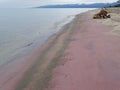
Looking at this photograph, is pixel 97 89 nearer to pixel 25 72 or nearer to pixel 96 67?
pixel 96 67

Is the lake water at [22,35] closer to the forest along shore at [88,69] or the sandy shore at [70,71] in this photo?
the sandy shore at [70,71]

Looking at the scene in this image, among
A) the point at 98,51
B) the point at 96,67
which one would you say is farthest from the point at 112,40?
the point at 96,67

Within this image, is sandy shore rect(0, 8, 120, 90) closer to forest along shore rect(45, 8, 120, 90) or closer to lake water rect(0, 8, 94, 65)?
forest along shore rect(45, 8, 120, 90)

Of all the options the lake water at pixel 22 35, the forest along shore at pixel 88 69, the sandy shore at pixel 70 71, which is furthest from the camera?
the lake water at pixel 22 35

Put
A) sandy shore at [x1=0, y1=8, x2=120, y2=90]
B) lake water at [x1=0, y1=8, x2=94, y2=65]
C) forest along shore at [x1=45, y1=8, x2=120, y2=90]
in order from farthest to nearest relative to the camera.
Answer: lake water at [x1=0, y1=8, x2=94, y2=65] < sandy shore at [x1=0, y1=8, x2=120, y2=90] < forest along shore at [x1=45, y1=8, x2=120, y2=90]

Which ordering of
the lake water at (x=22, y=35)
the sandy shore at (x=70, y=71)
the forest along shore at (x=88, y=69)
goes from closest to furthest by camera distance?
the forest along shore at (x=88, y=69)
the sandy shore at (x=70, y=71)
the lake water at (x=22, y=35)

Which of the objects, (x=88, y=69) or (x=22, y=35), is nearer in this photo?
(x=88, y=69)

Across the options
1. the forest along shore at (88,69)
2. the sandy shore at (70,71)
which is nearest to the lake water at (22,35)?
the sandy shore at (70,71)

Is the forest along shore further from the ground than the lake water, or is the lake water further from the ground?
the forest along shore

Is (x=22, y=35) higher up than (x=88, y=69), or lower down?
lower down

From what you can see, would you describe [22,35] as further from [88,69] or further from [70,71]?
[88,69]

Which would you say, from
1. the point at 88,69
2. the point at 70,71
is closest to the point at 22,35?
the point at 70,71

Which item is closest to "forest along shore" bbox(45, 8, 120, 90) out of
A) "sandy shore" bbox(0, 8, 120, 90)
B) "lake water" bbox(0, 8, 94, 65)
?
"sandy shore" bbox(0, 8, 120, 90)

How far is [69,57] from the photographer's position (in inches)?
485
